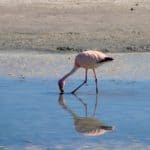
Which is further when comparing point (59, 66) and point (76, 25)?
point (76, 25)

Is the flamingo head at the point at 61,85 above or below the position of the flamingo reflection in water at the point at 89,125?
above

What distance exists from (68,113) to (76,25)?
9.20m

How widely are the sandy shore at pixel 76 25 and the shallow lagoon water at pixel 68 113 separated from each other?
4319 mm

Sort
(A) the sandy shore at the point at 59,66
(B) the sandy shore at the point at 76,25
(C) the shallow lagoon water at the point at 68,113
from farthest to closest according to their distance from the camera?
(B) the sandy shore at the point at 76,25, (A) the sandy shore at the point at 59,66, (C) the shallow lagoon water at the point at 68,113

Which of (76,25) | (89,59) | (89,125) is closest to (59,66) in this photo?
(89,59)

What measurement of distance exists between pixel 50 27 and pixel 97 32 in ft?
4.10

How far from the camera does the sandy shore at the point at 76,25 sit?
1753 centimetres

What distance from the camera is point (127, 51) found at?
55.1 ft

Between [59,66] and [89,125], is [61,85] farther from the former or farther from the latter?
[59,66]

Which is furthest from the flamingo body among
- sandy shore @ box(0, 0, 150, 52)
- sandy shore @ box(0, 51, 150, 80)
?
sandy shore @ box(0, 0, 150, 52)

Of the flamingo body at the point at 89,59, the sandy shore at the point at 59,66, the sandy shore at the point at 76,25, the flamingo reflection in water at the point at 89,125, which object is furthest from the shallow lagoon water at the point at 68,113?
the sandy shore at the point at 76,25

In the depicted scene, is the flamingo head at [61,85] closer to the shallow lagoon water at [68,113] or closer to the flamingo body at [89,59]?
the shallow lagoon water at [68,113]

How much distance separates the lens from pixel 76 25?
→ 19.7 meters

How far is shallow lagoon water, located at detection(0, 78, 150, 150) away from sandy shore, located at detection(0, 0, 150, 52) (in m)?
4.32
